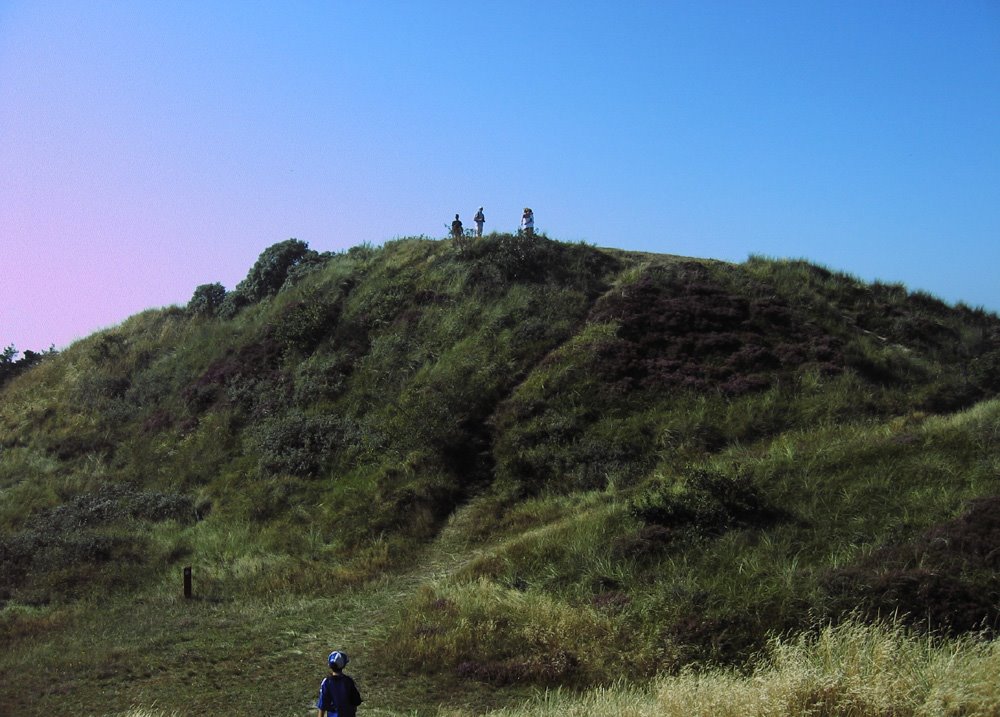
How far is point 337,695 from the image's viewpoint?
8.40m

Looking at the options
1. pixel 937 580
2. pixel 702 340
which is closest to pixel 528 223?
pixel 702 340

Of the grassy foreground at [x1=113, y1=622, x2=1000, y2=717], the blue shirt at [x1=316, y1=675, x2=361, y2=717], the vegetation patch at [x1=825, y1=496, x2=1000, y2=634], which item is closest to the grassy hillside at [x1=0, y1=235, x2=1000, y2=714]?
the vegetation patch at [x1=825, y1=496, x2=1000, y2=634]

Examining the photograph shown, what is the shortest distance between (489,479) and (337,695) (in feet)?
40.0

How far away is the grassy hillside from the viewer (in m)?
12.1

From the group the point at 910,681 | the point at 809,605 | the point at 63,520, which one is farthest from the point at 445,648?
the point at 63,520

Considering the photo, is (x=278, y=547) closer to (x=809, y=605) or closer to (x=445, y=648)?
(x=445, y=648)

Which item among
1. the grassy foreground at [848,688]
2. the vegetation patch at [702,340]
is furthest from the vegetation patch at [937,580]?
the vegetation patch at [702,340]

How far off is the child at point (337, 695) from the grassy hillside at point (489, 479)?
2.75 meters

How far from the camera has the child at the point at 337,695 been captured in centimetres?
838

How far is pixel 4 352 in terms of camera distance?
38.9m

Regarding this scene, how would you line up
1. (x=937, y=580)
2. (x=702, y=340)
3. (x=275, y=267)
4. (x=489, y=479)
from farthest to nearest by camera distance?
(x=275, y=267) < (x=702, y=340) < (x=489, y=479) < (x=937, y=580)

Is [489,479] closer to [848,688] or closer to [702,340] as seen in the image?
[702,340]

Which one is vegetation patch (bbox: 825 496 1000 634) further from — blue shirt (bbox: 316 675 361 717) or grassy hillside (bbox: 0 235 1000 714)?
blue shirt (bbox: 316 675 361 717)

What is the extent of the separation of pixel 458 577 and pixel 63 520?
13.9 meters
